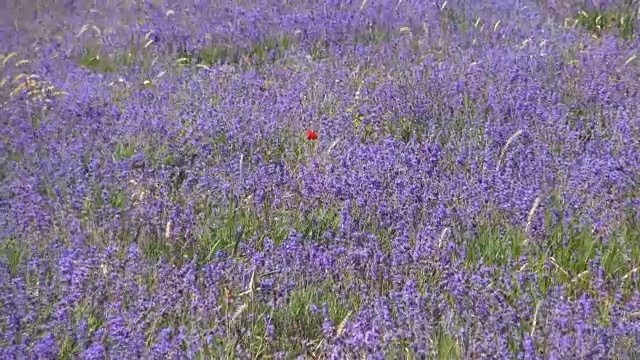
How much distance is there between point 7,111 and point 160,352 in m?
3.06

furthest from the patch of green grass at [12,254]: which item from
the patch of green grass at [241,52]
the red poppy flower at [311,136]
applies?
the patch of green grass at [241,52]

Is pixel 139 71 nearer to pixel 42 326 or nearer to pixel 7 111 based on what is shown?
pixel 7 111

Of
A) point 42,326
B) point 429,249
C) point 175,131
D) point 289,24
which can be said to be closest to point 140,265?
point 42,326

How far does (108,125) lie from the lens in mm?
4645

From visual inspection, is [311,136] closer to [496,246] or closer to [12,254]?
[496,246]

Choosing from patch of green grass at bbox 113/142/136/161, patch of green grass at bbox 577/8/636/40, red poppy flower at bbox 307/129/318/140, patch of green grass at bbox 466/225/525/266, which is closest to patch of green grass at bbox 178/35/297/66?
patch of green grass at bbox 113/142/136/161

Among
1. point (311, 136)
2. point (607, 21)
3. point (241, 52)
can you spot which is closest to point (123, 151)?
point (311, 136)

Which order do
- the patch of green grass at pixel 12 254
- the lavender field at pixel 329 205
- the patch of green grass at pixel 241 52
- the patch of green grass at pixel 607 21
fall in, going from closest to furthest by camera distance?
the lavender field at pixel 329 205, the patch of green grass at pixel 12 254, the patch of green grass at pixel 241 52, the patch of green grass at pixel 607 21

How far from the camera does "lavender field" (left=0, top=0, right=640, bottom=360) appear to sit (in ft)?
8.13

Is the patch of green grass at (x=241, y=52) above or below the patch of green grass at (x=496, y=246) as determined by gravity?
below

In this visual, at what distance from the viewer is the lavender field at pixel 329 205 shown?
8.13 ft

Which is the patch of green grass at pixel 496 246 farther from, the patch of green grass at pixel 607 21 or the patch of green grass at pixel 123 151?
the patch of green grass at pixel 607 21

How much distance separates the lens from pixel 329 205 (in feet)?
11.4

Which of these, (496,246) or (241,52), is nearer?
(496,246)
